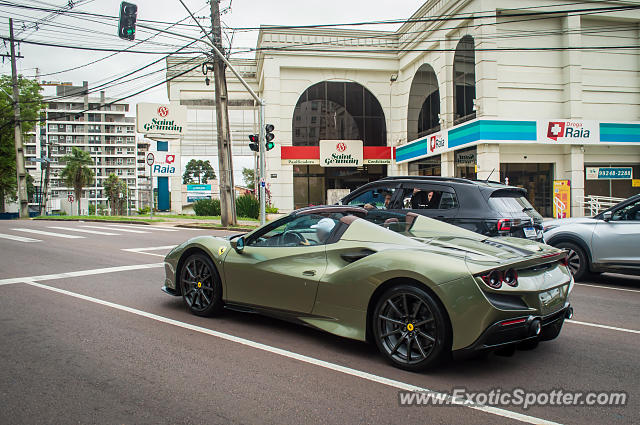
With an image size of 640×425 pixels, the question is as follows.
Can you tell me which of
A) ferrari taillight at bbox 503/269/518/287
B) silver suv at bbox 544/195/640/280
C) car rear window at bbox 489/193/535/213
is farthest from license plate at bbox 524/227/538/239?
ferrari taillight at bbox 503/269/518/287

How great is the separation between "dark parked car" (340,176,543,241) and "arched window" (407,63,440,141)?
21210 mm

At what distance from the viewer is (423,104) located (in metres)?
30.7

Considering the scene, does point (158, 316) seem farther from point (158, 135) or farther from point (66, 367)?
point (158, 135)

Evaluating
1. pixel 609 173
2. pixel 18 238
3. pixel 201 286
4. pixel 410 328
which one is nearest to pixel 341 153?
pixel 609 173

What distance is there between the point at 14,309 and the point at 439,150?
79.4 feet

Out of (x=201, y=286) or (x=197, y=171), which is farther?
(x=197, y=171)

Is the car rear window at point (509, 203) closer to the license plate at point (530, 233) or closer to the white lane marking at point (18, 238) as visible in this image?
the license plate at point (530, 233)

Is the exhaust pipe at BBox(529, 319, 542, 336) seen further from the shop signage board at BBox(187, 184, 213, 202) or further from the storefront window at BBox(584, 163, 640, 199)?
the shop signage board at BBox(187, 184, 213, 202)

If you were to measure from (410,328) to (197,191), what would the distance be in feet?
118

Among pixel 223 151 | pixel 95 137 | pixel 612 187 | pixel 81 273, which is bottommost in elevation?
pixel 81 273

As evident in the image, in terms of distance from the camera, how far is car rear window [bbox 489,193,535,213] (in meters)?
7.28

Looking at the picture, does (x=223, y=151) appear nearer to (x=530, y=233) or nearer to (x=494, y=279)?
(x=530, y=233)

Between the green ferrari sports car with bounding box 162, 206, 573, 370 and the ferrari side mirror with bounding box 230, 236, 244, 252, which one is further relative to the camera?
the ferrari side mirror with bounding box 230, 236, 244, 252

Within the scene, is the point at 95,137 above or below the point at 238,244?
above
